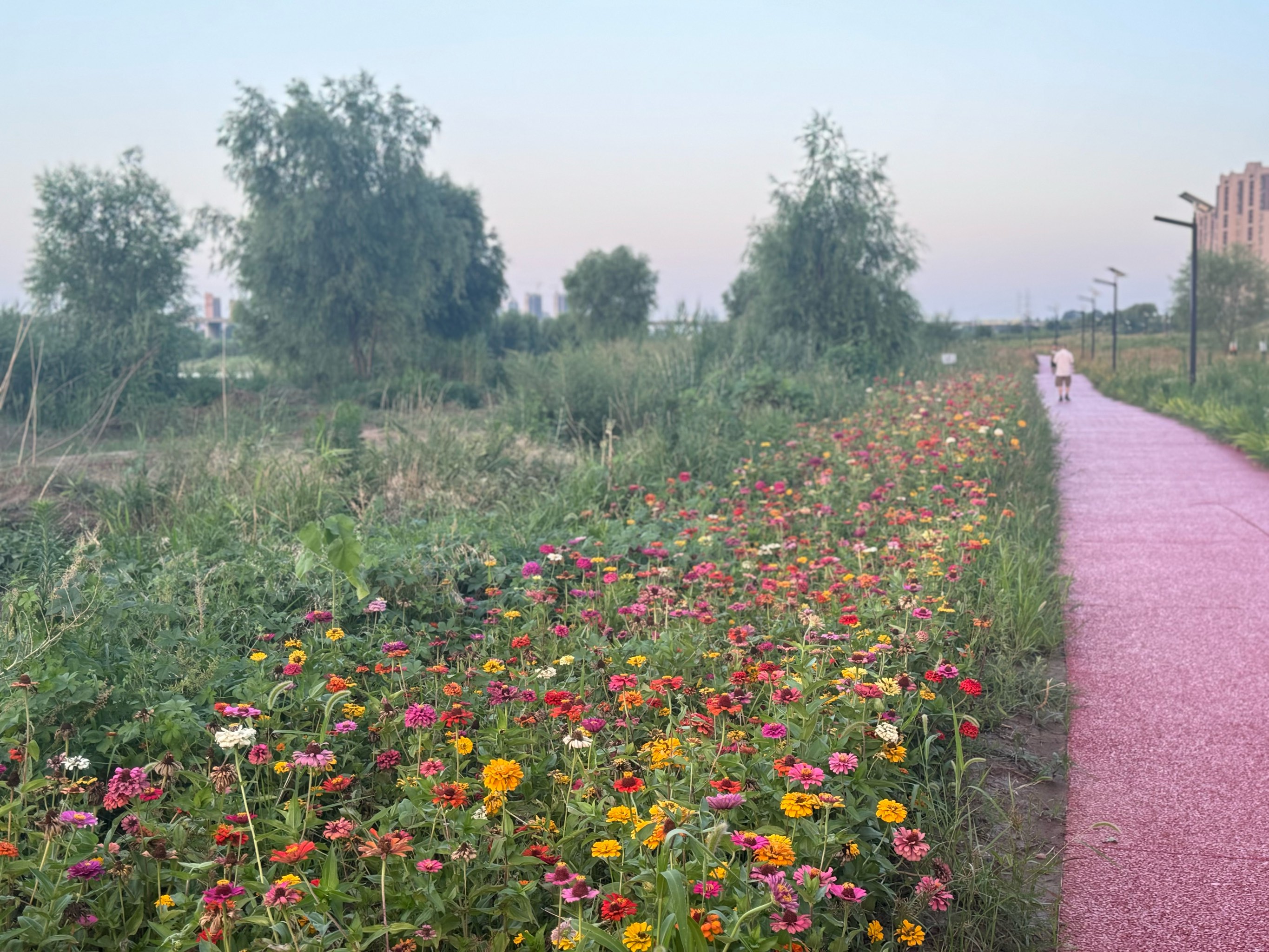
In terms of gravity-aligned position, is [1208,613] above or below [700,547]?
below

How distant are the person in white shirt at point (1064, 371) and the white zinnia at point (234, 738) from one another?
75.4ft

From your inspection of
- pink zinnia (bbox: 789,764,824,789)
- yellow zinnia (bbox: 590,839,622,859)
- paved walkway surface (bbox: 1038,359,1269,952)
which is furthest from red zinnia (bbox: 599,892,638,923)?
paved walkway surface (bbox: 1038,359,1269,952)

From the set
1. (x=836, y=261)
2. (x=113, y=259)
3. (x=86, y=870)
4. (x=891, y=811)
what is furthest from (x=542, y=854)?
(x=113, y=259)

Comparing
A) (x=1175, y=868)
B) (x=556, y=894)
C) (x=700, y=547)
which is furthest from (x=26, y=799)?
(x=700, y=547)

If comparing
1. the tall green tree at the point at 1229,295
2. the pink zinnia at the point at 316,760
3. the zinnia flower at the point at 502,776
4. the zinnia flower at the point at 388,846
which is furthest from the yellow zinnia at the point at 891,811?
the tall green tree at the point at 1229,295

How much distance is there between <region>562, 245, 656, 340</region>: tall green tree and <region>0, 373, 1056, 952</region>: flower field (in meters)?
45.1

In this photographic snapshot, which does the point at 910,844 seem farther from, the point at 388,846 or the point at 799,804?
the point at 388,846

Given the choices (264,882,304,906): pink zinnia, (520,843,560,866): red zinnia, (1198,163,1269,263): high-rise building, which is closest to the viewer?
(264,882,304,906): pink zinnia

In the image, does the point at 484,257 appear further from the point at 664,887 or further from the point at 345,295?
the point at 664,887

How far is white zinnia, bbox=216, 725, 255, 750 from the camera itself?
2.21 m

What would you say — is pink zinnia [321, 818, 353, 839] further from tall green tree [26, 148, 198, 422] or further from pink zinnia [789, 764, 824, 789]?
tall green tree [26, 148, 198, 422]

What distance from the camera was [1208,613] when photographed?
16.9 feet

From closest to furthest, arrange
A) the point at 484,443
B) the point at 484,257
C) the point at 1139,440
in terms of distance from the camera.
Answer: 1. the point at 484,443
2. the point at 1139,440
3. the point at 484,257

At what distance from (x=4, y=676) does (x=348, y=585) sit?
5.67 feet
